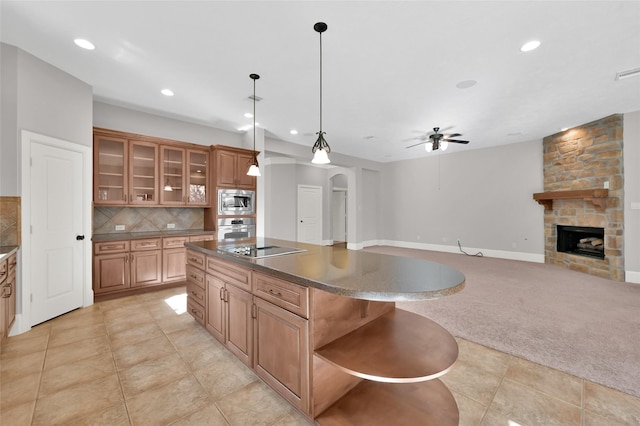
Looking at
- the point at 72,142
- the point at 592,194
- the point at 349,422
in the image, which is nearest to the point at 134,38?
the point at 72,142

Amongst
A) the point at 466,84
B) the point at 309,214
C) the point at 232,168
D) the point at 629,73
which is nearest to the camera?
the point at 629,73

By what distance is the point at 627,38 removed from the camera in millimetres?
2465

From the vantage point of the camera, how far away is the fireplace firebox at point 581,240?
16.1 ft

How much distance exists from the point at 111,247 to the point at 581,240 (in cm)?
827

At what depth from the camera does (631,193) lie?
4328mm

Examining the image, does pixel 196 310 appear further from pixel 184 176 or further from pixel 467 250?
pixel 467 250

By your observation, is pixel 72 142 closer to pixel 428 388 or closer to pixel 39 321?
pixel 39 321

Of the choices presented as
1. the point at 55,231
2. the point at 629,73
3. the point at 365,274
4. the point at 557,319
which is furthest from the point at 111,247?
the point at 629,73

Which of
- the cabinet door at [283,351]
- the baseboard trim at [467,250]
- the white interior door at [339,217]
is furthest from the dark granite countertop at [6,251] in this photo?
the white interior door at [339,217]

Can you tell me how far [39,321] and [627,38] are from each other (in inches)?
261

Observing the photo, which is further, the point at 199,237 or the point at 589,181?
the point at 589,181

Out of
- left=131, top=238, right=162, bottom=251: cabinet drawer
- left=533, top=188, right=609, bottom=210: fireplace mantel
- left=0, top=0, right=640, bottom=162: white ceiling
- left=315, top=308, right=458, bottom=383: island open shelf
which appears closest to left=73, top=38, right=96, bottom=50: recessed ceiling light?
left=0, top=0, right=640, bottom=162: white ceiling

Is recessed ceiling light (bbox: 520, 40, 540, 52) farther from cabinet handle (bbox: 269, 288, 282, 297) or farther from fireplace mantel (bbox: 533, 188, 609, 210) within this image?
fireplace mantel (bbox: 533, 188, 609, 210)

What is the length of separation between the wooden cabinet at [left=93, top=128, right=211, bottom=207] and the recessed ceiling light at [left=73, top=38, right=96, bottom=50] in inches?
53.7
